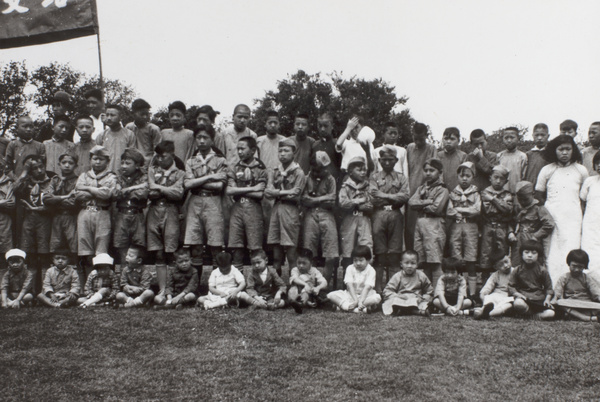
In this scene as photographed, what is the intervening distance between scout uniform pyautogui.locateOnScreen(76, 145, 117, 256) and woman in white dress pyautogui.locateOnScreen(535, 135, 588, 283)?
5884 mm

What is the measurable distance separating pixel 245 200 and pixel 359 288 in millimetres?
1895

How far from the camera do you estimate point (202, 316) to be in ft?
22.1

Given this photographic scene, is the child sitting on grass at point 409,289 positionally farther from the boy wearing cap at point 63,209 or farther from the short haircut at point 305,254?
the boy wearing cap at point 63,209

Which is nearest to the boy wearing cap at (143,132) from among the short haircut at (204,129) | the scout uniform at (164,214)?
the short haircut at (204,129)

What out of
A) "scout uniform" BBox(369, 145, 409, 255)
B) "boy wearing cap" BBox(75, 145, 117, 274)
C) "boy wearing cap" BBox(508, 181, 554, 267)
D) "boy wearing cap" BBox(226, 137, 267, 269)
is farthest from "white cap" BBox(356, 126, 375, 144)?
"boy wearing cap" BBox(75, 145, 117, 274)

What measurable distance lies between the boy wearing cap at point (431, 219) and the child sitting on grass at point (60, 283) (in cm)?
457

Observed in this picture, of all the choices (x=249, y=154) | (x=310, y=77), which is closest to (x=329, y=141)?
(x=249, y=154)

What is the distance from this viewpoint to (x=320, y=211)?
7895mm

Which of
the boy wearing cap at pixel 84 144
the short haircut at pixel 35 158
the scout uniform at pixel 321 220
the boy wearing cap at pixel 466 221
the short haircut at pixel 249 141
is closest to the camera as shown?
the boy wearing cap at pixel 466 221

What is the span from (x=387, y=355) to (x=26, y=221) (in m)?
5.56

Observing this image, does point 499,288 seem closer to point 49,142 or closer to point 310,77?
point 49,142

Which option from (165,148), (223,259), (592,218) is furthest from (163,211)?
(592,218)

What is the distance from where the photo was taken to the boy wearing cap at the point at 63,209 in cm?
800

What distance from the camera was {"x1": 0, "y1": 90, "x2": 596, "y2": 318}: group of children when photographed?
754 centimetres
